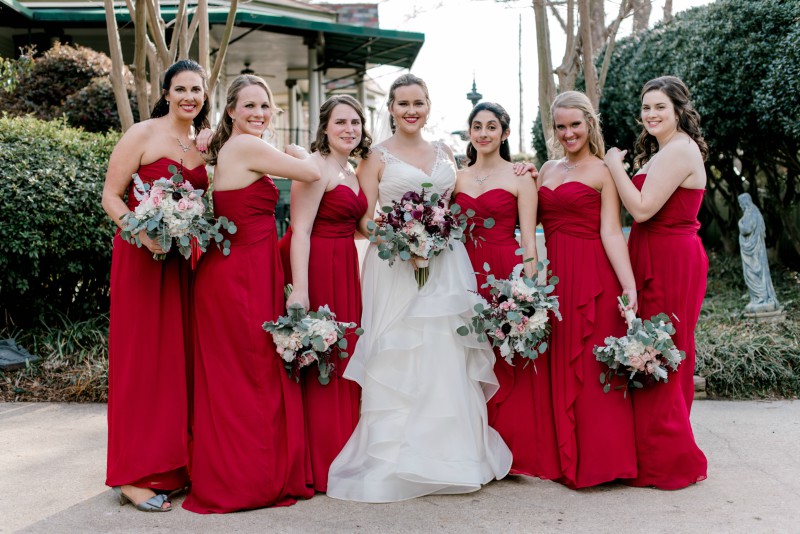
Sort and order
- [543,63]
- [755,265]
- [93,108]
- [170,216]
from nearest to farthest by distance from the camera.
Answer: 1. [170,216]
2. [543,63]
3. [755,265]
4. [93,108]

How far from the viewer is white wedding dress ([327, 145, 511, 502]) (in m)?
4.34

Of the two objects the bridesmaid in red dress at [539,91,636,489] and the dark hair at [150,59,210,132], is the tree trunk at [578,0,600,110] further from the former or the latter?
the dark hair at [150,59,210,132]

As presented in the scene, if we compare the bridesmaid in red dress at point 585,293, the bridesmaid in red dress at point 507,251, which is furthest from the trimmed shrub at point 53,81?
the bridesmaid in red dress at point 585,293

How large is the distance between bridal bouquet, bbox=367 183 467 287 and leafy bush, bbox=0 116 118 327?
4.14 metres

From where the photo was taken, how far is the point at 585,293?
15.3 ft

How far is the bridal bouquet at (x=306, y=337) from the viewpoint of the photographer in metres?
4.21

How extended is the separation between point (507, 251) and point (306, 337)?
148 centimetres

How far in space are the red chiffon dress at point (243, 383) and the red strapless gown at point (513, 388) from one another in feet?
4.30

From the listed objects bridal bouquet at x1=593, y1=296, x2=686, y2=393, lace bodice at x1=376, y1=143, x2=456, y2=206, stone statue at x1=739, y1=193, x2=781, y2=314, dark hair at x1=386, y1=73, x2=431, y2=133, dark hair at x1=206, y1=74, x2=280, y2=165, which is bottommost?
bridal bouquet at x1=593, y1=296, x2=686, y2=393

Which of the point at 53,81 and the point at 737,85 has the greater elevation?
the point at 53,81

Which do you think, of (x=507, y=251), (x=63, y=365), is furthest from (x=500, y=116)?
(x=63, y=365)

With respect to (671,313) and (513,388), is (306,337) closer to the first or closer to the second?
(513,388)

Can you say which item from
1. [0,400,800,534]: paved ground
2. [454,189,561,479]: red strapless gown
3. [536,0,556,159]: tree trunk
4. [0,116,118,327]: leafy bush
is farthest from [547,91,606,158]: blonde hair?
[0,116,118,327]: leafy bush

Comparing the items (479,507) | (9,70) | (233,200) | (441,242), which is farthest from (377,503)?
(9,70)
